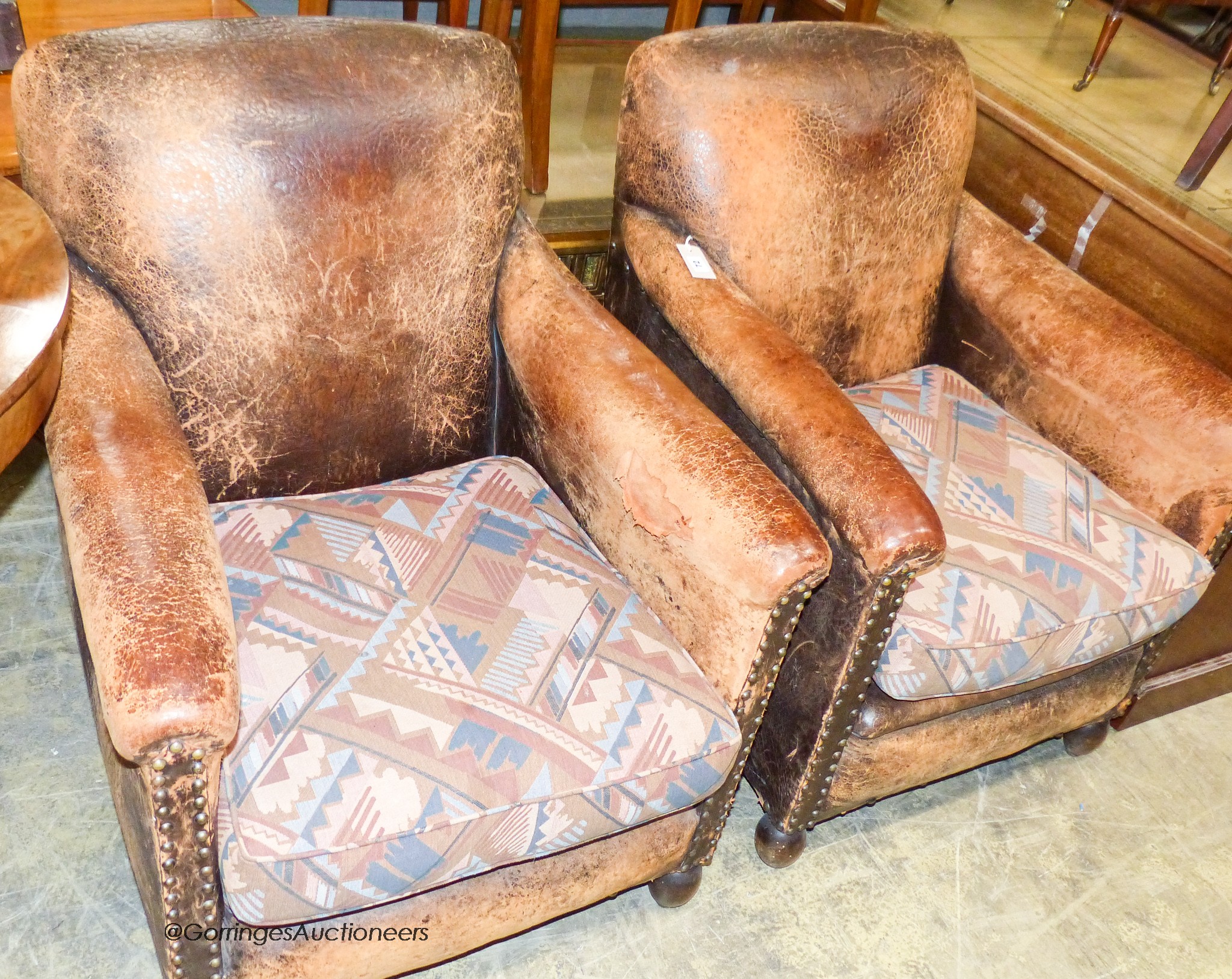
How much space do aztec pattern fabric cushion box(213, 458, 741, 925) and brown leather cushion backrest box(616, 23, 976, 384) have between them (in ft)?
1.85

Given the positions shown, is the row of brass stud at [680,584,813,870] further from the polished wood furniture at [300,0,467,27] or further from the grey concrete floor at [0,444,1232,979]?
the polished wood furniture at [300,0,467,27]

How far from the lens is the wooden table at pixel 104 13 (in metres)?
1.81

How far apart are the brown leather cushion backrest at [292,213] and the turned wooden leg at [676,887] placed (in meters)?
0.69

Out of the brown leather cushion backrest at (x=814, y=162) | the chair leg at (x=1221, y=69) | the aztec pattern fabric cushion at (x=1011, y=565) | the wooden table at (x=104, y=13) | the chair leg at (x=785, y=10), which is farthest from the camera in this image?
the chair leg at (x=785, y=10)

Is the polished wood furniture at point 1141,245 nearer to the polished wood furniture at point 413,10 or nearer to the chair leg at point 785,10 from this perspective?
the chair leg at point 785,10

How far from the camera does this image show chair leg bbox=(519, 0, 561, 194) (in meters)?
2.37

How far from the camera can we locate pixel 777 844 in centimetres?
159

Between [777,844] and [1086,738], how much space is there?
0.66m

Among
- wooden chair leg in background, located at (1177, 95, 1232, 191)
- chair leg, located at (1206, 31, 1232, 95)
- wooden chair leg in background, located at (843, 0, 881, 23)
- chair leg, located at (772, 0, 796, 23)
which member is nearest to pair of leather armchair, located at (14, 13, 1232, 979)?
wooden chair leg in background, located at (1177, 95, 1232, 191)

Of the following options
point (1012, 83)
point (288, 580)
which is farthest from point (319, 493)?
point (1012, 83)

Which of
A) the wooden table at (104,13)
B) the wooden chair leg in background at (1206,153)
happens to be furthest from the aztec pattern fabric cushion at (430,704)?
the wooden chair leg in background at (1206,153)

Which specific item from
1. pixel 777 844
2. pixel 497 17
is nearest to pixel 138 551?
pixel 777 844

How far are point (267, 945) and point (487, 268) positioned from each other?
891 millimetres

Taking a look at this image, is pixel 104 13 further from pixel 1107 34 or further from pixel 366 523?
pixel 1107 34
